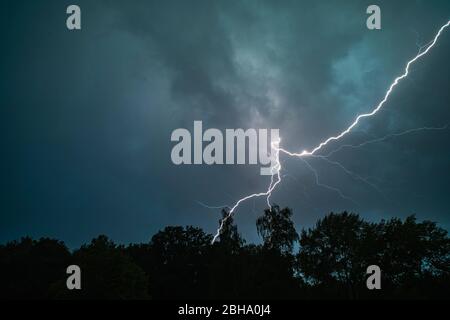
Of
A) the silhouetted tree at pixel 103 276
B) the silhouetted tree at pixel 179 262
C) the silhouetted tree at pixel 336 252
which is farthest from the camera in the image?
the silhouetted tree at pixel 179 262

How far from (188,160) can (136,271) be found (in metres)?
14.0

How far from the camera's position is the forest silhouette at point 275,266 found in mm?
25875

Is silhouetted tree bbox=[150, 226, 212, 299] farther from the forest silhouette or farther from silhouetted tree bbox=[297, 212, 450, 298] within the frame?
silhouetted tree bbox=[297, 212, 450, 298]

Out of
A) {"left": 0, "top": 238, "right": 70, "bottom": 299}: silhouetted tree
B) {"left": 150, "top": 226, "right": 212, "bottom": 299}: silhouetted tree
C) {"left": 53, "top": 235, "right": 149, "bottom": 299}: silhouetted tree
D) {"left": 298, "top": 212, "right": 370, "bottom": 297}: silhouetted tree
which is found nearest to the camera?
{"left": 53, "top": 235, "right": 149, "bottom": 299}: silhouetted tree

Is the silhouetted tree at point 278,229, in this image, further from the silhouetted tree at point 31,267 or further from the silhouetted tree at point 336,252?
the silhouetted tree at point 31,267

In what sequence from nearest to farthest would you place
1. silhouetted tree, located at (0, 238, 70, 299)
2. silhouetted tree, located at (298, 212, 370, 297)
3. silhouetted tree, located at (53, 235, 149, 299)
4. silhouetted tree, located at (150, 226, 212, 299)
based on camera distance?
1. silhouetted tree, located at (53, 235, 149, 299)
2. silhouetted tree, located at (298, 212, 370, 297)
3. silhouetted tree, located at (0, 238, 70, 299)
4. silhouetted tree, located at (150, 226, 212, 299)

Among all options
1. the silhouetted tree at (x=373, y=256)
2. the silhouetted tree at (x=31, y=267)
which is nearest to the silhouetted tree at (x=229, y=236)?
the silhouetted tree at (x=373, y=256)

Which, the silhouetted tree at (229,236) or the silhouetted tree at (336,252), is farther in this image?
the silhouetted tree at (229,236)

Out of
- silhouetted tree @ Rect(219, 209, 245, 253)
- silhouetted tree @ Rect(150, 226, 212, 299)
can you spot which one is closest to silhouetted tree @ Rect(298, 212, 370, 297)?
silhouetted tree @ Rect(219, 209, 245, 253)

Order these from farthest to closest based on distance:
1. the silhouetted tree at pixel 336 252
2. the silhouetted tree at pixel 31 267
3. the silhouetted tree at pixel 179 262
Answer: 1. the silhouetted tree at pixel 179 262
2. the silhouetted tree at pixel 31 267
3. the silhouetted tree at pixel 336 252

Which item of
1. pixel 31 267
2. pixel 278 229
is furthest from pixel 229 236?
pixel 31 267

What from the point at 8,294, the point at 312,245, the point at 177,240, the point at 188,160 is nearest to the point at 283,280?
the point at 312,245

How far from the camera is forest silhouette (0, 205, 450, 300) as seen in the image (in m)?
25.9

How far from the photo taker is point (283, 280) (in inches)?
1201
